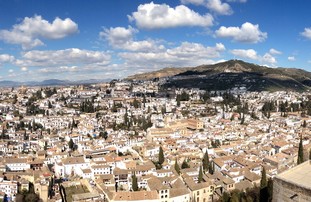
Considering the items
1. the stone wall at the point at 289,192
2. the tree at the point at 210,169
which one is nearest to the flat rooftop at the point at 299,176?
the stone wall at the point at 289,192

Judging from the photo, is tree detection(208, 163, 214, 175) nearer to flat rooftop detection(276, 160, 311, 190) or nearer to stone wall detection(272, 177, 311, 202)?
flat rooftop detection(276, 160, 311, 190)

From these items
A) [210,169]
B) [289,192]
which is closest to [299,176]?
[289,192]

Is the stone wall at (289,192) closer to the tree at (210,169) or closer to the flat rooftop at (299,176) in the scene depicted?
the flat rooftop at (299,176)

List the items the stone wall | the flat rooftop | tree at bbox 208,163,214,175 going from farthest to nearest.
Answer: tree at bbox 208,163,214,175, the flat rooftop, the stone wall

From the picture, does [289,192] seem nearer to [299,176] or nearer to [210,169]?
[299,176]

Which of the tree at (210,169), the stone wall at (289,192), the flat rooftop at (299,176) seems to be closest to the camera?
the stone wall at (289,192)

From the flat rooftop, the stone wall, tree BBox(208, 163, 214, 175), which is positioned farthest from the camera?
tree BBox(208, 163, 214, 175)

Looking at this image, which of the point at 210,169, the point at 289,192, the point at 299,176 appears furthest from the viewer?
the point at 210,169

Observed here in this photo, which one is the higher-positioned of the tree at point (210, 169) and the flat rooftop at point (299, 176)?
the flat rooftop at point (299, 176)

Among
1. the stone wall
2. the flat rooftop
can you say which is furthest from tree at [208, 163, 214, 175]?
the stone wall

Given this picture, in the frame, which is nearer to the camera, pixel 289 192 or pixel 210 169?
pixel 289 192
